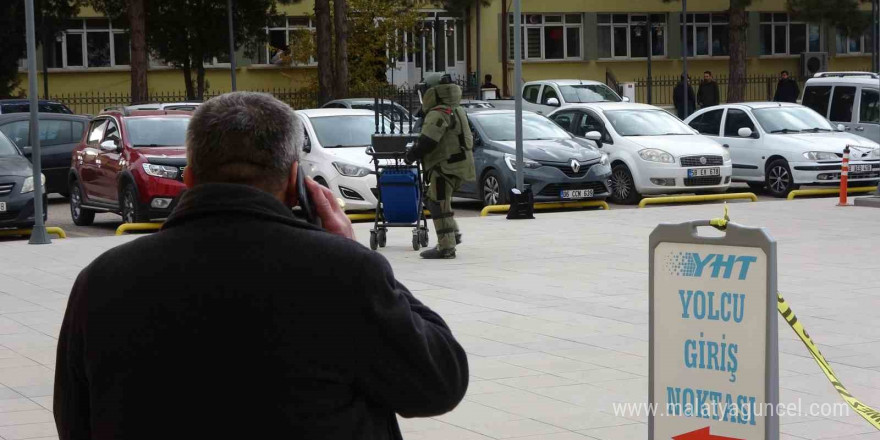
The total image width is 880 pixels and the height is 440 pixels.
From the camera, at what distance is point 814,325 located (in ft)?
29.7

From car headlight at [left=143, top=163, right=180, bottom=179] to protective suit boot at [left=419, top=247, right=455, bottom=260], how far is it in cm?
502

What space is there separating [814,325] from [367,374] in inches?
275

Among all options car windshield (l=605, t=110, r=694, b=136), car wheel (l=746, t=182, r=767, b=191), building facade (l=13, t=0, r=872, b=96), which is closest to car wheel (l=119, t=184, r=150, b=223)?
car windshield (l=605, t=110, r=694, b=136)

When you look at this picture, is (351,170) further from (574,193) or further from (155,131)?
(574,193)

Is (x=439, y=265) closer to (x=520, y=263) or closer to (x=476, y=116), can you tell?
(x=520, y=263)

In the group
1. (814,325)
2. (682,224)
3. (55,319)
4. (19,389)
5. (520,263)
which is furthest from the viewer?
(520,263)

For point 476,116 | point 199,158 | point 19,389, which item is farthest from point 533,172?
point 199,158

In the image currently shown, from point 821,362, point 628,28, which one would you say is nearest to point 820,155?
point 821,362

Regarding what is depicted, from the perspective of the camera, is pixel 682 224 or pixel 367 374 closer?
pixel 367 374

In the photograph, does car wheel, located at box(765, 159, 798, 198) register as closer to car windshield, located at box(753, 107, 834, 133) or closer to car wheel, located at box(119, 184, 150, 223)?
car windshield, located at box(753, 107, 834, 133)

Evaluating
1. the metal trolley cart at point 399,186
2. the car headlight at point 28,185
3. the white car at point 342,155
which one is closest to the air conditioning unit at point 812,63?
the white car at point 342,155

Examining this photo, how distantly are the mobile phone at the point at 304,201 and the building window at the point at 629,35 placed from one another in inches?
2037

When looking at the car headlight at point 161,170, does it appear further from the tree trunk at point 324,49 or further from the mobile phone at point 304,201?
the tree trunk at point 324,49

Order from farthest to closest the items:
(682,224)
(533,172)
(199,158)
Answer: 1. (533,172)
2. (682,224)
3. (199,158)
